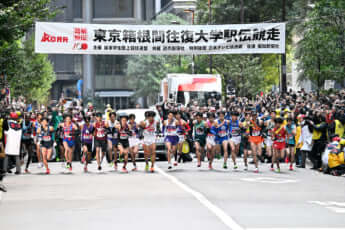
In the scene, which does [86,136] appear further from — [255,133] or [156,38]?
[156,38]

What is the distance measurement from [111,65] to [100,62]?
146cm

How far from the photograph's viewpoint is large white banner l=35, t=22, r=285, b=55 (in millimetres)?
26391

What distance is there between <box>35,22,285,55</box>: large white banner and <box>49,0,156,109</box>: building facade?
66.6 m

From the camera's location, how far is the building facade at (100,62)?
311 ft

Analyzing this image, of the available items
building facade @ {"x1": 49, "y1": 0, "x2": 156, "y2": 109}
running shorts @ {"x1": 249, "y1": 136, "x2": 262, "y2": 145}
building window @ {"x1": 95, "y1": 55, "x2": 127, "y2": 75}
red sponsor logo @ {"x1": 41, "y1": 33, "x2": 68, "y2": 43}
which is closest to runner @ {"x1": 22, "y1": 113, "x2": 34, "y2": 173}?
red sponsor logo @ {"x1": 41, "y1": 33, "x2": 68, "y2": 43}

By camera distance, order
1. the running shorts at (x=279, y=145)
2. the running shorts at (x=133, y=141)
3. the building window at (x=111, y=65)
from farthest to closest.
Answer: the building window at (x=111, y=65), the running shorts at (x=279, y=145), the running shorts at (x=133, y=141)

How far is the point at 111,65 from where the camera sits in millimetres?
97812

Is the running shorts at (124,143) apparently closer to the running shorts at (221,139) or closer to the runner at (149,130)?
the runner at (149,130)

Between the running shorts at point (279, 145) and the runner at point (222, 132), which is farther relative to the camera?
the runner at point (222, 132)

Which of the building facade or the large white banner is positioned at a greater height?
the building facade

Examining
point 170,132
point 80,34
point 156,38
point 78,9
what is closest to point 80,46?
point 80,34

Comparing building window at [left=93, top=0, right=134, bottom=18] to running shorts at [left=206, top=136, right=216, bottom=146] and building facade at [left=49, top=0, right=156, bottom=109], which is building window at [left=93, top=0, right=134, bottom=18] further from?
running shorts at [left=206, top=136, right=216, bottom=146]

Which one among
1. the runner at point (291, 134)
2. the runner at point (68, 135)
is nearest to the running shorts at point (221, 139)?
the runner at point (291, 134)

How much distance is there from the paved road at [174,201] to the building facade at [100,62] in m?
75.2
